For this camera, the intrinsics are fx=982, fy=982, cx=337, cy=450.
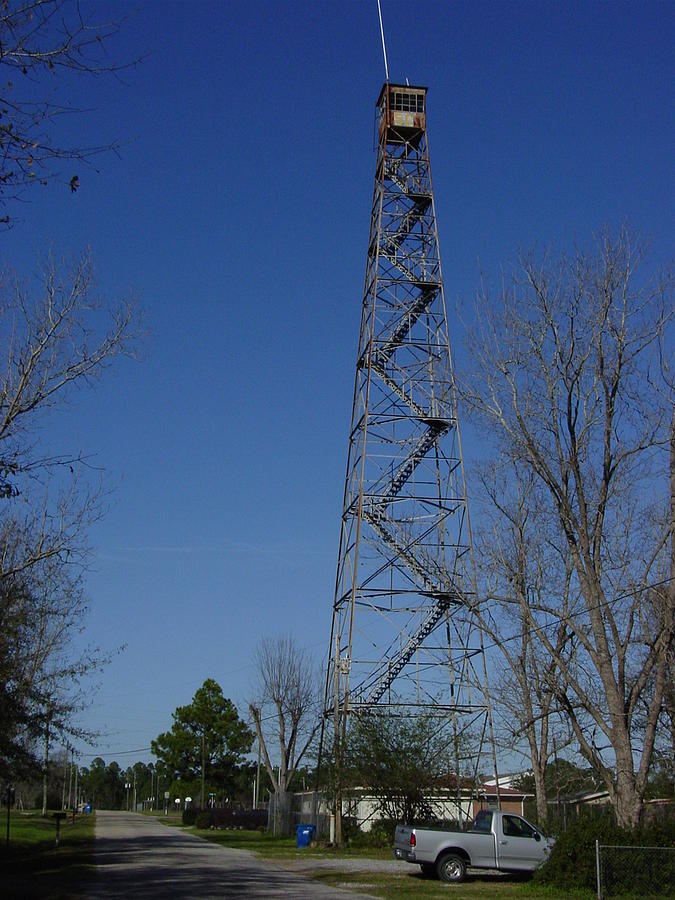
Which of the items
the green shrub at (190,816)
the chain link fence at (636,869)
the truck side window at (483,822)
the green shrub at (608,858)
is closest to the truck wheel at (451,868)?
the truck side window at (483,822)

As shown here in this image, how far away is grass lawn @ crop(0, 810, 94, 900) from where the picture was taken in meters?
18.3

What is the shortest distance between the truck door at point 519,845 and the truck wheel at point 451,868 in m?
0.87

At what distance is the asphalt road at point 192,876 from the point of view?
17891 millimetres

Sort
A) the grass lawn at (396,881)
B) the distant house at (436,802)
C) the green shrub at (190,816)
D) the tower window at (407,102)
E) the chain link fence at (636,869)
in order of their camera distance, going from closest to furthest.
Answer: the chain link fence at (636,869) → the grass lawn at (396,881) → the distant house at (436,802) → the tower window at (407,102) → the green shrub at (190,816)

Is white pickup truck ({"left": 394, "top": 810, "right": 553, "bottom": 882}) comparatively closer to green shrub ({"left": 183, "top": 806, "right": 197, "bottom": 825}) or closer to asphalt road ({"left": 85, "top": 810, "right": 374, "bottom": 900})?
asphalt road ({"left": 85, "top": 810, "right": 374, "bottom": 900})

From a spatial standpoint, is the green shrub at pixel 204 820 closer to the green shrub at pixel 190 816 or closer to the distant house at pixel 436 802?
the green shrub at pixel 190 816

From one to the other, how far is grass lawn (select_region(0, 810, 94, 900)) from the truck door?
8.99 meters

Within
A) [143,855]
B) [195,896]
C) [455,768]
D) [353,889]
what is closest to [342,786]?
[455,768]

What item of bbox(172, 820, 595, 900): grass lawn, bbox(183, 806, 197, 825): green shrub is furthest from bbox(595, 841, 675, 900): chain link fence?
bbox(183, 806, 197, 825): green shrub

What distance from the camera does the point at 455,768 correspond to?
3064 centimetres

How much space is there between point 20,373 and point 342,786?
19450mm

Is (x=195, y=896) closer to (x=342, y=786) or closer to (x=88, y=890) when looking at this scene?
(x=88, y=890)

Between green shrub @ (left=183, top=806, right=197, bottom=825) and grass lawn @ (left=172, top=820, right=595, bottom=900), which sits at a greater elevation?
grass lawn @ (left=172, top=820, right=595, bottom=900)

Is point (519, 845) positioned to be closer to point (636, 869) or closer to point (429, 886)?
point (429, 886)
